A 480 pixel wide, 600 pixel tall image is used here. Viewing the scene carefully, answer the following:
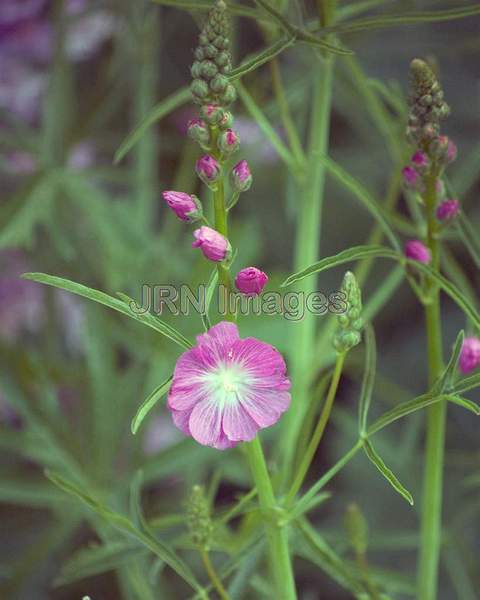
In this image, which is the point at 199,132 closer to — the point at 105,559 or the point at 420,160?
the point at 420,160

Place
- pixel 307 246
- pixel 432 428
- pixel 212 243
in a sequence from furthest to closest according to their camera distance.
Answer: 1. pixel 307 246
2. pixel 432 428
3. pixel 212 243

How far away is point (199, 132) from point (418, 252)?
13 centimetres

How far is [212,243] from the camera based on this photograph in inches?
14.3

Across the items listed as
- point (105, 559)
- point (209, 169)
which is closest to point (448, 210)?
point (209, 169)

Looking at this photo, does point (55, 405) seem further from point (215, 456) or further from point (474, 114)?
point (474, 114)

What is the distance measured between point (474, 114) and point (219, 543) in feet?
2.12

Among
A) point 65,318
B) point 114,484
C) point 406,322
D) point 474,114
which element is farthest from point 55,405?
point 474,114

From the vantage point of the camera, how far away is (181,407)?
0.38 m

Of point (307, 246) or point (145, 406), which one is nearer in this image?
point (145, 406)

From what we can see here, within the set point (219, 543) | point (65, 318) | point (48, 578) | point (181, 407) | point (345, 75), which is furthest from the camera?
point (65, 318)

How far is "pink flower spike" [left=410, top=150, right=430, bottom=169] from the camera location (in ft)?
1.38

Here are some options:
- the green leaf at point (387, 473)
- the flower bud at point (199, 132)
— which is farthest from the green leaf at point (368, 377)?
the flower bud at point (199, 132)

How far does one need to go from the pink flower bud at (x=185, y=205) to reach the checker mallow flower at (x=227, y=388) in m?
0.05

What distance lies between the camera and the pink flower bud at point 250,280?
372mm
